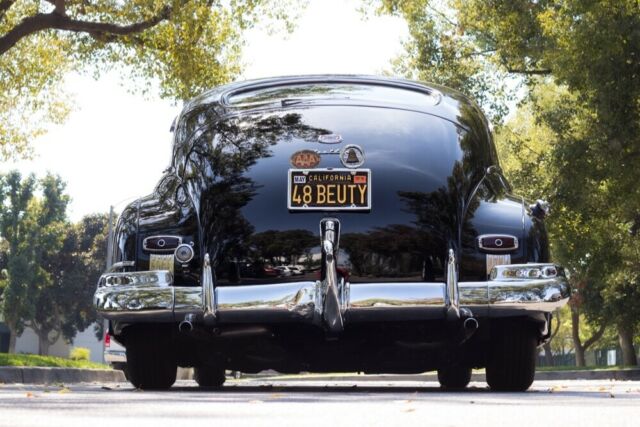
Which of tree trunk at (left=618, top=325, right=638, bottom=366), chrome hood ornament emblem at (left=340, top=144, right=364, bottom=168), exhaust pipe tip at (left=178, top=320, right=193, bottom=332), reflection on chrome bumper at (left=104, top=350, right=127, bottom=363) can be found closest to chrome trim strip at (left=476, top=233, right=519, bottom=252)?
chrome hood ornament emblem at (left=340, top=144, right=364, bottom=168)

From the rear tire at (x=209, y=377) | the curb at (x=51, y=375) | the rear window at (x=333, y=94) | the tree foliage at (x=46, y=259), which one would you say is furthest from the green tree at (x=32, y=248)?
the rear window at (x=333, y=94)

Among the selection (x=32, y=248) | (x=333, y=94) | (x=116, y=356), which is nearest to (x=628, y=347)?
(x=116, y=356)

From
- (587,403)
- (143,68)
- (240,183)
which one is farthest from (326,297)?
(143,68)

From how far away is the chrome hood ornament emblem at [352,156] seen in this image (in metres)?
7.81

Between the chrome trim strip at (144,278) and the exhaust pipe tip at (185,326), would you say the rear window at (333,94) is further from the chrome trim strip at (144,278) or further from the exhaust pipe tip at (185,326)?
the exhaust pipe tip at (185,326)

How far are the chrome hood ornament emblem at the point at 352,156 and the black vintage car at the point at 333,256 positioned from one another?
1 centimetres

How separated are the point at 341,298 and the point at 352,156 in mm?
977

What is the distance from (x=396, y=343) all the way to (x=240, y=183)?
55.3 inches

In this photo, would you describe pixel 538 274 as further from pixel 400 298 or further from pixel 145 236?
pixel 145 236

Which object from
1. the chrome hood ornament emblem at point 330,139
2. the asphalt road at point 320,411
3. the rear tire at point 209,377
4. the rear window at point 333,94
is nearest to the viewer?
the asphalt road at point 320,411

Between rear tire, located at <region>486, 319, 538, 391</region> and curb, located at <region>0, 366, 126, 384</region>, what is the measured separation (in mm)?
8409

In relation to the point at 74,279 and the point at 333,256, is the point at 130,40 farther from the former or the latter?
the point at 74,279

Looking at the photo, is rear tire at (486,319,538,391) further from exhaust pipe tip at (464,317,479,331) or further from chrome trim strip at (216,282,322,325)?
chrome trim strip at (216,282,322,325)

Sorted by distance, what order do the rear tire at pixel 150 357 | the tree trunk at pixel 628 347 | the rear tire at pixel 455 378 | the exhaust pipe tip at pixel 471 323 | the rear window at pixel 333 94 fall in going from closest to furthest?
1. the exhaust pipe tip at pixel 471 323
2. the rear tire at pixel 150 357
3. the rear window at pixel 333 94
4. the rear tire at pixel 455 378
5. the tree trunk at pixel 628 347
